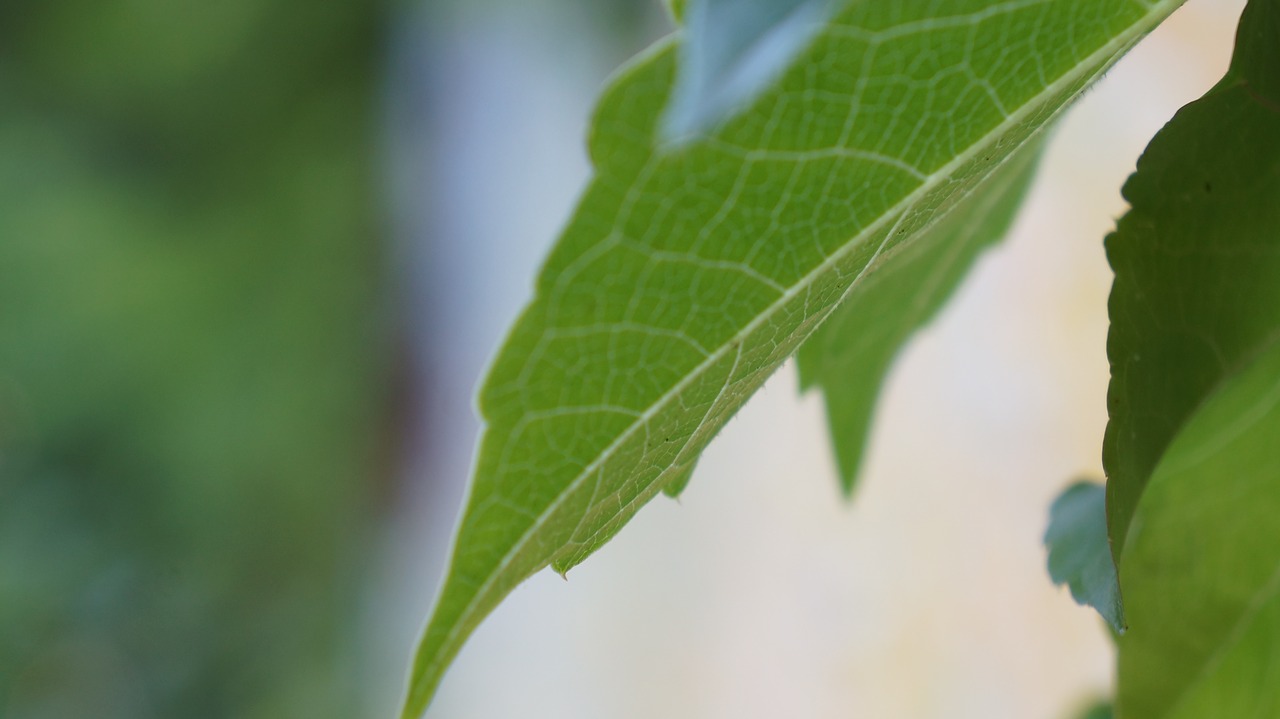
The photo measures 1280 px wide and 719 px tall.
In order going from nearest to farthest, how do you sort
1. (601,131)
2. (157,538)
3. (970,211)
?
(601,131)
(970,211)
(157,538)

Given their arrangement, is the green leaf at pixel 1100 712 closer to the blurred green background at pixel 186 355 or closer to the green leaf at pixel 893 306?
the green leaf at pixel 893 306

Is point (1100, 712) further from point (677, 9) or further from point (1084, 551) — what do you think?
point (677, 9)

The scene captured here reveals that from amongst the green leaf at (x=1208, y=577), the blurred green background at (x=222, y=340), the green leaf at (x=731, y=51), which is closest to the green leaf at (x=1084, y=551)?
the green leaf at (x=1208, y=577)

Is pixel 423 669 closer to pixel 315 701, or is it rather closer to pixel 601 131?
pixel 601 131

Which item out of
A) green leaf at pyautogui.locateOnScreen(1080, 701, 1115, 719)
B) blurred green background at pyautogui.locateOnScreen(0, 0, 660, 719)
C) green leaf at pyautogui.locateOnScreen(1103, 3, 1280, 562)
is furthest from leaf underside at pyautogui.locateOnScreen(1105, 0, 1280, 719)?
blurred green background at pyautogui.locateOnScreen(0, 0, 660, 719)

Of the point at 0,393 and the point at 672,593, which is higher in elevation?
the point at 0,393

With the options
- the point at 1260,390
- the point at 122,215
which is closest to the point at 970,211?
the point at 1260,390

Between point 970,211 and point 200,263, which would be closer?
point 970,211

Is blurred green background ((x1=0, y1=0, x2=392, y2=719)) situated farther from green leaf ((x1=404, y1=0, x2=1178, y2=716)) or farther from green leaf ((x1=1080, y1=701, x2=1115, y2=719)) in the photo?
green leaf ((x1=404, y1=0, x2=1178, y2=716))
